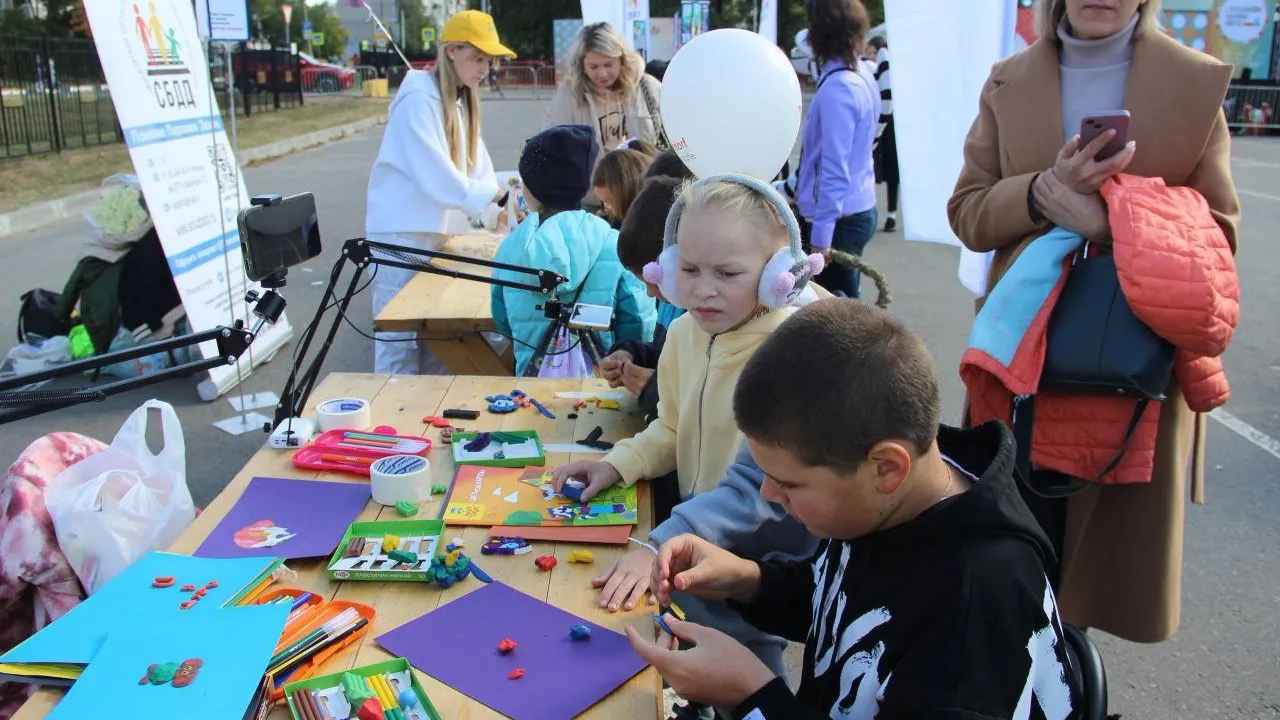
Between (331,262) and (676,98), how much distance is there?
17.8ft

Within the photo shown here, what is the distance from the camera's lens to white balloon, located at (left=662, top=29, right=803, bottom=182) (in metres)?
3.32

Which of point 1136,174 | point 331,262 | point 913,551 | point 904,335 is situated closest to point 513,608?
point 913,551

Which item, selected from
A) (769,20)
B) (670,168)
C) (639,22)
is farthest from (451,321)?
(639,22)

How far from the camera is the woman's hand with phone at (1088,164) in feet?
7.00

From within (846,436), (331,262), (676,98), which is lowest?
(331,262)

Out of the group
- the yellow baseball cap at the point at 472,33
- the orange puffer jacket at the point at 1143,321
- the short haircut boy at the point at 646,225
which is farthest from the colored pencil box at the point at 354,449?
the yellow baseball cap at the point at 472,33

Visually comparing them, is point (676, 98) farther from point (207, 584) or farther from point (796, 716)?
point (796, 716)

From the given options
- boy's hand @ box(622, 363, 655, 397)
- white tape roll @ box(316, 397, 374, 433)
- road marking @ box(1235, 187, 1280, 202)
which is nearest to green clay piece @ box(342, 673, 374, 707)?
white tape roll @ box(316, 397, 374, 433)

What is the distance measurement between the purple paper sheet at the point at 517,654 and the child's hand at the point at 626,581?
0.08 m

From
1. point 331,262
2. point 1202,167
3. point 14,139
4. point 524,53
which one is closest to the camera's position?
point 1202,167

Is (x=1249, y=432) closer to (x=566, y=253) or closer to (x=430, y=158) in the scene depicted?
(x=566, y=253)

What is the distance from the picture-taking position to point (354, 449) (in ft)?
7.48

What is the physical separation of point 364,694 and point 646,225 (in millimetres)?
1573

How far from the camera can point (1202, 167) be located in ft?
7.41
